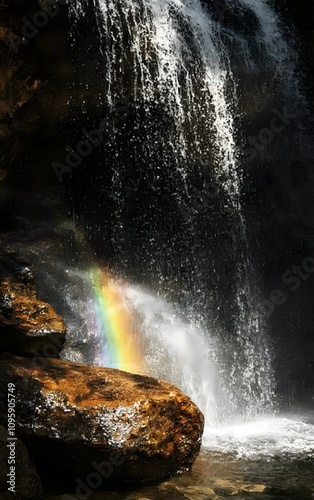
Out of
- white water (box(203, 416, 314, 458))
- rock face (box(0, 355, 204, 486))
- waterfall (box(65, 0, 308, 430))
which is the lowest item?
white water (box(203, 416, 314, 458))

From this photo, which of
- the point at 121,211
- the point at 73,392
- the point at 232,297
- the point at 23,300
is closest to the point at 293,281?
the point at 232,297

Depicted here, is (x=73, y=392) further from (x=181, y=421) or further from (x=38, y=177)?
(x=38, y=177)

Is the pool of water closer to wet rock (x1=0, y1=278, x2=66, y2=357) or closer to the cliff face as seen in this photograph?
wet rock (x1=0, y1=278, x2=66, y2=357)

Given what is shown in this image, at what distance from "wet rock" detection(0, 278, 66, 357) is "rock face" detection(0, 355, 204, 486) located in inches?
30.2

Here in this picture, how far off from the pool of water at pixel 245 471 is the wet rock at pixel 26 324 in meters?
2.21

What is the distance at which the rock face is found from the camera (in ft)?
17.8

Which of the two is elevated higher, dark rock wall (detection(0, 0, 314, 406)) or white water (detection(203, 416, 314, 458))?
dark rock wall (detection(0, 0, 314, 406))

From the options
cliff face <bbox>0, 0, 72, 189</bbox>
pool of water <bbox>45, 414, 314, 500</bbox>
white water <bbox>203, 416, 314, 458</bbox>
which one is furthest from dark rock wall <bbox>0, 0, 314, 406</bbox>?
pool of water <bbox>45, 414, 314, 500</bbox>

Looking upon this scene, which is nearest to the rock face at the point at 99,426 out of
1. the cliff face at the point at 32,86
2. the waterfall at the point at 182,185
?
the waterfall at the point at 182,185

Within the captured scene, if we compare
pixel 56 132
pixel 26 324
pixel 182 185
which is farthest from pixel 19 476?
pixel 182 185

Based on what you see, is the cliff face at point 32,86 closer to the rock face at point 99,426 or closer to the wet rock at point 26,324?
the wet rock at point 26,324

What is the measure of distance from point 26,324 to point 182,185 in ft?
18.2

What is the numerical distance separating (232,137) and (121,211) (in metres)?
3.00

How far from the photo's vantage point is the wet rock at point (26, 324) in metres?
6.93
